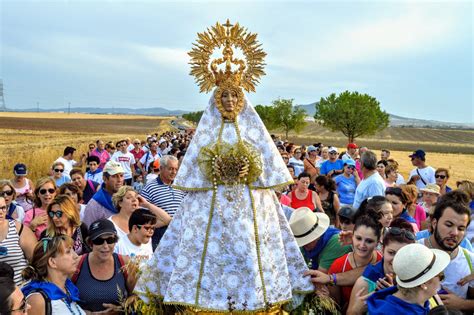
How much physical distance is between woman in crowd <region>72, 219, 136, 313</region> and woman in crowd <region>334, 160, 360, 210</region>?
250 inches

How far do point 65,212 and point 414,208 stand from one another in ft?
17.1

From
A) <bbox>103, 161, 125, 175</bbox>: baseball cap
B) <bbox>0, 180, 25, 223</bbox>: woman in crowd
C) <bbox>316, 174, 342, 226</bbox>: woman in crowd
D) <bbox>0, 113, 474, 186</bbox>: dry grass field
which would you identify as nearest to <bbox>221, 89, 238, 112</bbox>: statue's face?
<bbox>103, 161, 125, 175</bbox>: baseball cap

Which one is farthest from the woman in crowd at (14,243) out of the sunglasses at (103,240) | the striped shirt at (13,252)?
the sunglasses at (103,240)

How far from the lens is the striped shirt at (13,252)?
5098 mm

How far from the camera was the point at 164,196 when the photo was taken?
A: 7250mm

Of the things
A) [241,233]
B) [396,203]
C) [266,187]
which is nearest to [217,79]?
[266,187]

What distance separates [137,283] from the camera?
15.5 ft

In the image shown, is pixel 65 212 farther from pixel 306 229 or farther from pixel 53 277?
pixel 306 229

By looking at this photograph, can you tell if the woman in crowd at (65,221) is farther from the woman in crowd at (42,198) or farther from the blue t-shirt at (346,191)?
the blue t-shirt at (346,191)

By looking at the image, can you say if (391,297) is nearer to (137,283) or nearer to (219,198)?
(219,198)

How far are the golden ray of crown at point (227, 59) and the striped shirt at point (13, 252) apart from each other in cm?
278

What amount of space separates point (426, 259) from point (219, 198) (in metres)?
2.11

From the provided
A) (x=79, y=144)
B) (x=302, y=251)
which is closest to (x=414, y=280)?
(x=302, y=251)

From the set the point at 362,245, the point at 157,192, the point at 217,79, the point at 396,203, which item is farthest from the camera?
the point at 157,192
